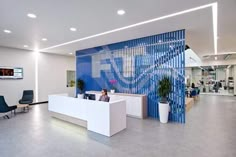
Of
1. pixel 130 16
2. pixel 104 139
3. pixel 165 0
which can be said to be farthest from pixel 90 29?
pixel 104 139

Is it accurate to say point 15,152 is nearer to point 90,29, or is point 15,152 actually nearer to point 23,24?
point 23,24

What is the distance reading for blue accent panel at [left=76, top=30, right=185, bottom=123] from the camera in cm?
523

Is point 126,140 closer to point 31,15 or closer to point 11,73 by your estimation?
point 31,15

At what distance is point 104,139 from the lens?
12.2 ft

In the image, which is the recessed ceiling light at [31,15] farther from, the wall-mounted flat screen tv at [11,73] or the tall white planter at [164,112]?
the wall-mounted flat screen tv at [11,73]

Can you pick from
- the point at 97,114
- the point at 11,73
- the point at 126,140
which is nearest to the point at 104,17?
the point at 97,114

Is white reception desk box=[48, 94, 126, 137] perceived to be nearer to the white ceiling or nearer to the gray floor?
the gray floor

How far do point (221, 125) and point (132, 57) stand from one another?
417 cm

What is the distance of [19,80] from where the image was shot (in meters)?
8.26

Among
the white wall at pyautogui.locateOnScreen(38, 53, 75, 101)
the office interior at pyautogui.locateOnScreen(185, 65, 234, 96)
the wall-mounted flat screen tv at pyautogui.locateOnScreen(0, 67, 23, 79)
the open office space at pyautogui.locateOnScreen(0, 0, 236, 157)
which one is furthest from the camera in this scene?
the office interior at pyautogui.locateOnScreen(185, 65, 234, 96)

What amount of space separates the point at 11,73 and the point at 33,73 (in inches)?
48.0

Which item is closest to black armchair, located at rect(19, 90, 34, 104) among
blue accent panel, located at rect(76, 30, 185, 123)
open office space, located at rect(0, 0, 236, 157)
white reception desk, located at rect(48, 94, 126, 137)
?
open office space, located at rect(0, 0, 236, 157)

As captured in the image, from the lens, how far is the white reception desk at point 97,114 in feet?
12.7

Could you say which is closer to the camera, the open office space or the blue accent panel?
the open office space
